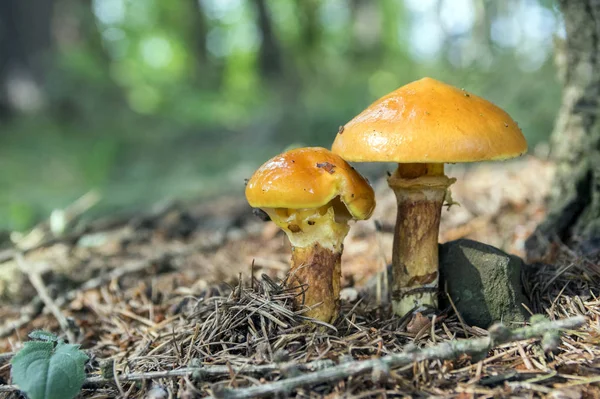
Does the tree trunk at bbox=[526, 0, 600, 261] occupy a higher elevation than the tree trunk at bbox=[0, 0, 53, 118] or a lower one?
lower

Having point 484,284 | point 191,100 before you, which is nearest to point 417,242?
point 484,284

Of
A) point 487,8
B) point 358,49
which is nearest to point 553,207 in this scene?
point 487,8

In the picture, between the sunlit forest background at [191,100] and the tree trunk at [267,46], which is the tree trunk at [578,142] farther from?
the tree trunk at [267,46]

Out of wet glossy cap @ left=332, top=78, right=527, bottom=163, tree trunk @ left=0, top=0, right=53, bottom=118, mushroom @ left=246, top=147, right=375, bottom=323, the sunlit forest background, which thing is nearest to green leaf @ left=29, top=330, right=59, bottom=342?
mushroom @ left=246, top=147, right=375, bottom=323

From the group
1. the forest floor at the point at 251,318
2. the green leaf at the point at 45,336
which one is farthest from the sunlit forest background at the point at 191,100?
the green leaf at the point at 45,336

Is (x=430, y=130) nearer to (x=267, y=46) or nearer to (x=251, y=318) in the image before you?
(x=251, y=318)

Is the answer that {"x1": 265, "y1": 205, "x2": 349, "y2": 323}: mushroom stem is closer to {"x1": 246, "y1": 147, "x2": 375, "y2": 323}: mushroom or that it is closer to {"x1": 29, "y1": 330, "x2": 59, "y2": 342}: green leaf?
{"x1": 246, "y1": 147, "x2": 375, "y2": 323}: mushroom

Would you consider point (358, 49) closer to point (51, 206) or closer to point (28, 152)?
point (28, 152)

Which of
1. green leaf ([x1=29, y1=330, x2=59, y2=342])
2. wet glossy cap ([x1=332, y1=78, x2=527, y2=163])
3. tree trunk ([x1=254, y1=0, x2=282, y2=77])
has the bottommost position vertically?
green leaf ([x1=29, y1=330, x2=59, y2=342])
